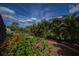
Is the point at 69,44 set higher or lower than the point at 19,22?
lower

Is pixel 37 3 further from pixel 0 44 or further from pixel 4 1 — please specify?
pixel 0 44

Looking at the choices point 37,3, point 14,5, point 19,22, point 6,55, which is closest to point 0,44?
point 6,55

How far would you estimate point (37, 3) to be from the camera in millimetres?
1609

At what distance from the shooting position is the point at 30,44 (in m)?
1.60

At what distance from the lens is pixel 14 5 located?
162cm

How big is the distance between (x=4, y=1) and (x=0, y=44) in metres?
0.43

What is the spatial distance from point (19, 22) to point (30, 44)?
0.80ft

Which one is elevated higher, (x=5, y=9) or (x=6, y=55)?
(x=5, y=9)

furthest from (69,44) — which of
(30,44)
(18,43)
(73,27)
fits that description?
(18,43)

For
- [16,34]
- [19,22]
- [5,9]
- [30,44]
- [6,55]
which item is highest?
[5,9]

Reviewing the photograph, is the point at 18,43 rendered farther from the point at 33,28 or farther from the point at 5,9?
the point at 5,9

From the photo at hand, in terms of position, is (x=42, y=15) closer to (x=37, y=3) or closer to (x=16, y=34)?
(x=37, y=3)

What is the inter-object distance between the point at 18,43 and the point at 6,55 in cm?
17

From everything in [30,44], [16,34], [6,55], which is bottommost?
[6,55]
